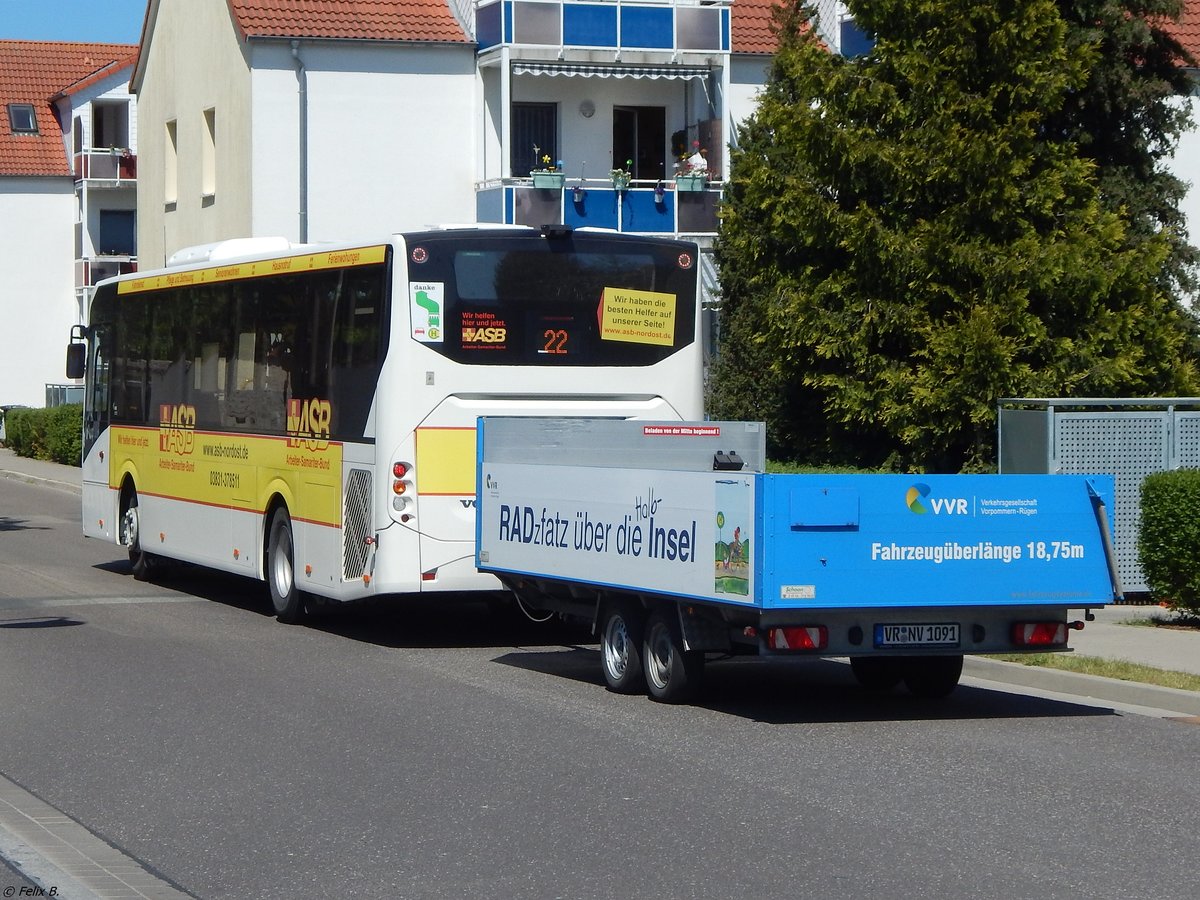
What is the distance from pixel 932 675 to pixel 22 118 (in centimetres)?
5563

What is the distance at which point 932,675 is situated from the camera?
11781mm

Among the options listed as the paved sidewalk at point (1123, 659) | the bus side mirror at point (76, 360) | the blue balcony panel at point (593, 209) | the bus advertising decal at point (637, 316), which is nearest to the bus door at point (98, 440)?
the bus side mirror at point (76, 360)

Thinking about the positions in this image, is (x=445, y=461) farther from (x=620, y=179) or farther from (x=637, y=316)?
(x=620, y=179)

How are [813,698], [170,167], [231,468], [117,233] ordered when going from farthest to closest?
1. [117,233]
2. [170,167]
3. [231,468]
4. [813,698]

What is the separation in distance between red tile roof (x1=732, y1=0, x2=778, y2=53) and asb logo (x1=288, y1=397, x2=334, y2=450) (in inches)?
903

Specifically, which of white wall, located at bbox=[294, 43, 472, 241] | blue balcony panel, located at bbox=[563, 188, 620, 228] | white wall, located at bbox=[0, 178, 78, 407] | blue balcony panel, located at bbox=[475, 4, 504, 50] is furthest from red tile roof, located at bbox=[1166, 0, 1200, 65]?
white wall, located at bbox=[0, 178, 78, 407]

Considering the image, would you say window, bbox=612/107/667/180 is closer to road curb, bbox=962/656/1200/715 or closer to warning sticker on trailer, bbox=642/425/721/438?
warning sticker on trailer, bbox=642/425/721/438

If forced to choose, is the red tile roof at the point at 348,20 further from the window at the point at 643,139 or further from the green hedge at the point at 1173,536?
the green hedge at the point at 1173,536

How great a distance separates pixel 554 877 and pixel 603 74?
2943 centimetres

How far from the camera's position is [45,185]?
197 feet

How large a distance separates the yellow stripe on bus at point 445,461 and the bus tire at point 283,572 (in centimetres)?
219

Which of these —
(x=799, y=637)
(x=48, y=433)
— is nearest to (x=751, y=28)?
(x=48, y=433)

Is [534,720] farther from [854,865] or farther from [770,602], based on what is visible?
[854,865]

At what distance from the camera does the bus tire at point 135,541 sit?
2000 centimetres
